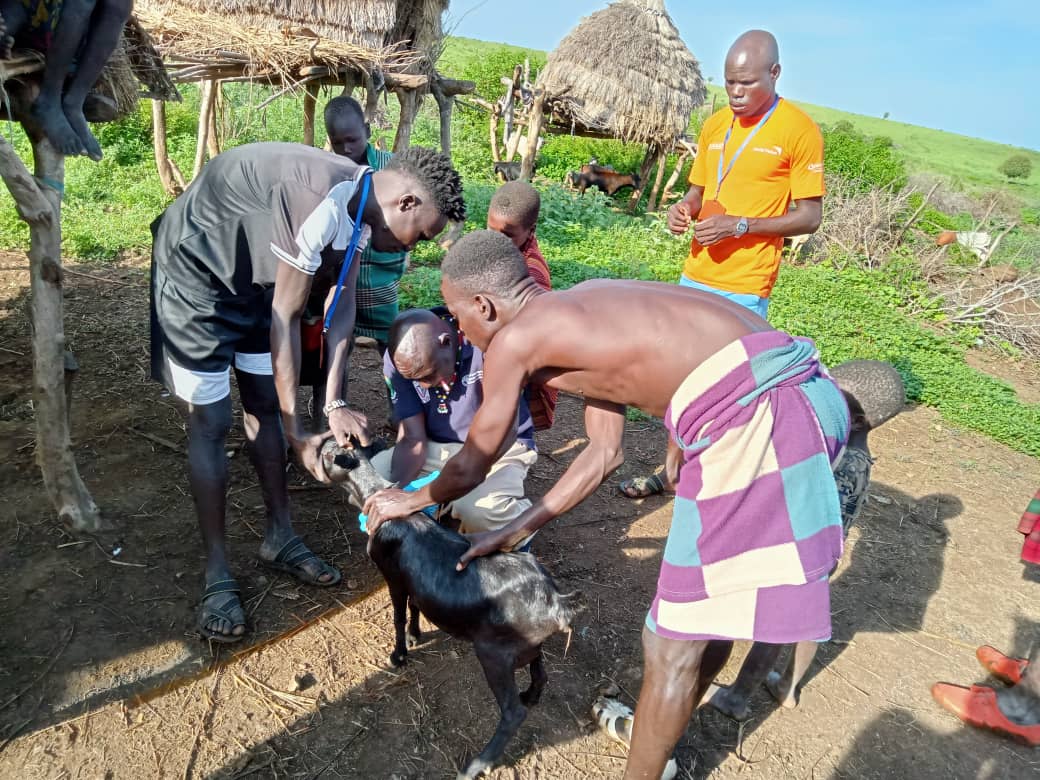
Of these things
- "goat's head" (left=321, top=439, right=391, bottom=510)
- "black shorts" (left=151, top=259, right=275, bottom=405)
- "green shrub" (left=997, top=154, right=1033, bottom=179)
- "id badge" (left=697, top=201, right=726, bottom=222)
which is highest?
"green shrub" (left=997, top=154, right=1033, bottom=179)

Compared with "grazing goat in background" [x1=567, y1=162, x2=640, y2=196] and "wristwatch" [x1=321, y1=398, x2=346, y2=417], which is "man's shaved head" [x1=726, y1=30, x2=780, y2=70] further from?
"grazing goat in background" [x1=567, y1=162, x2=640, y2=196]

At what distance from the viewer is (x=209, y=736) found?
2.45 metres

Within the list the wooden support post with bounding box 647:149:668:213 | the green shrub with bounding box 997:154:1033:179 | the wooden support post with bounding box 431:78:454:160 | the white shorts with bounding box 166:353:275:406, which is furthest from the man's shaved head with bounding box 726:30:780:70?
the green shrub with bounding box 997:154:1033:179

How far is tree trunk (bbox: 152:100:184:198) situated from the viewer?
8.78 metres

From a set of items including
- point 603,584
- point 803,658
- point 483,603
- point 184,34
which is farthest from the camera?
point 184,34

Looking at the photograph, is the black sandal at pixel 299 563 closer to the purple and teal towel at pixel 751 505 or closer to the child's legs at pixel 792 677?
the purple and teal towel at pixel 751 505

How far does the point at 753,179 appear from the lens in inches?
145

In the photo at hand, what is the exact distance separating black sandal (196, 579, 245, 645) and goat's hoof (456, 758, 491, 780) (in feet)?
3.66

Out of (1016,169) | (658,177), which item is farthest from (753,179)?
(1016,169)

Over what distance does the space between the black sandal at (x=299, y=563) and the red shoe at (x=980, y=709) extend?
2.87 m

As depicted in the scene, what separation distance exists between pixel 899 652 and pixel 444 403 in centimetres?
262

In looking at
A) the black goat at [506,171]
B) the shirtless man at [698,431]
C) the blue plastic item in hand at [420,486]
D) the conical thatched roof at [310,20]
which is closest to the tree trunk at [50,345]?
the blue plastic item in hand at [420,486]

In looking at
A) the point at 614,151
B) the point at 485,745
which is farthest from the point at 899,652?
the point at 614,151

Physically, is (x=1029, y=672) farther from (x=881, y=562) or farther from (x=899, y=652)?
(x=881, y=562)
